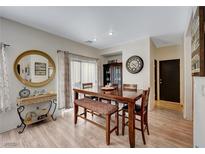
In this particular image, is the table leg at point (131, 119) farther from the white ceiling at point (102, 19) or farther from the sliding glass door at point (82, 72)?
the sliding glass door at point (82, 72)

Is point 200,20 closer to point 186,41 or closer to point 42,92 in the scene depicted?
point 186,41

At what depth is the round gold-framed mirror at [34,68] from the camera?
272cm

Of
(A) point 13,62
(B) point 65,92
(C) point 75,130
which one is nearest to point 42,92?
(B) point 65,92

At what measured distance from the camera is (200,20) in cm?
111

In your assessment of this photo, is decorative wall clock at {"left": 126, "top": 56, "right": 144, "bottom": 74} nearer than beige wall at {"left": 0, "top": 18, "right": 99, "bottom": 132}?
No

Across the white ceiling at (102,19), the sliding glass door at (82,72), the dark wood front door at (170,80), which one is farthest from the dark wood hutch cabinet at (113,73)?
the dark wood front door at (170,80)

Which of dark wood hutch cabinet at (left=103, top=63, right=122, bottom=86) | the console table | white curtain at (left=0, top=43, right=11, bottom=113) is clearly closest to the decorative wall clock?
dark wood hutch cabinet at (left=103, top=63, right=122, bottom=86)

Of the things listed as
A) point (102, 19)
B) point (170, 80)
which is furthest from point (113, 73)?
point (102, 19)

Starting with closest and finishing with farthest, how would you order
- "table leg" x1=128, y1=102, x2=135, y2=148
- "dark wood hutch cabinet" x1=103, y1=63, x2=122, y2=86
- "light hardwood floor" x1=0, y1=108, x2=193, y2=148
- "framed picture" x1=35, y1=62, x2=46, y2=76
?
"table leg" x1=128, y1=102, x2=135, y2=148 < "light hardwood floor" x1=0, y1=108, x2=193, y2=148 < "framed picture" x1=35, y1=62, x2=46, y2=76 < "dark wood hutch cabinet" x1=103, y1=63, x2=122, y2=86

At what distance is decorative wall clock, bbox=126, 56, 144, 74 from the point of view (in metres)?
3.75

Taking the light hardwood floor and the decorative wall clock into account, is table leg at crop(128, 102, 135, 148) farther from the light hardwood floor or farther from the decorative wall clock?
the decorative wall clock

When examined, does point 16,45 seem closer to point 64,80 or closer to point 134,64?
point 64,80

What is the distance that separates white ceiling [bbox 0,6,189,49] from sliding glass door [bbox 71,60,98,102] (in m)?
1.33

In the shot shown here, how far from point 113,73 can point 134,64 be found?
1181 millimetres
